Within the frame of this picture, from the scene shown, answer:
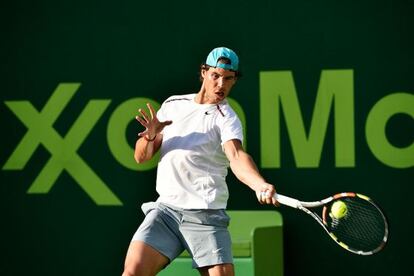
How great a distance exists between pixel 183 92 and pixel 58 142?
2.74ft

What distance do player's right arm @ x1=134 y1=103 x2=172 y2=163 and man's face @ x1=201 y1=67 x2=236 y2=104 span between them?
0.74 ft

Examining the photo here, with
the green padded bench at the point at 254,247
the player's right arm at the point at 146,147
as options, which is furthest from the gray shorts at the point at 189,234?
the green padded bench at the point at 254,247

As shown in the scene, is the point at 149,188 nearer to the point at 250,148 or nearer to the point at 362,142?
the point at 250,148

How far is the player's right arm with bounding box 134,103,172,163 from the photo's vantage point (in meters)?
4.02

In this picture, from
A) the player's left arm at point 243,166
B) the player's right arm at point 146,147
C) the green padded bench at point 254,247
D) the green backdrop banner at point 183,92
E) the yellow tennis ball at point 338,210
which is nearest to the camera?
the player's left arm at point 243,166

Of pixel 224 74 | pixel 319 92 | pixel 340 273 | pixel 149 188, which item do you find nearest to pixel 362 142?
pixel 319 92

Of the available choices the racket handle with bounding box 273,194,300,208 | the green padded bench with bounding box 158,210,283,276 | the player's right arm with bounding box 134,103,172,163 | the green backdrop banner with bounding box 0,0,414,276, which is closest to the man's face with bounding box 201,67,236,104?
the player's right arm with bounding box 134,103,172,163

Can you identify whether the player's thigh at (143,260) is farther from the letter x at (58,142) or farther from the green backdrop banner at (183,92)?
the letter x at (58,142)

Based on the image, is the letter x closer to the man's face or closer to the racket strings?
the man's face

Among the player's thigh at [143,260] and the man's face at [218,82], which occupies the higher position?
the man's face at [218,82]

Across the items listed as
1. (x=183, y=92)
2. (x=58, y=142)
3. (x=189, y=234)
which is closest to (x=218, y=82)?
(x=189, y=234)

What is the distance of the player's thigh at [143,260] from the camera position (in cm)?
385

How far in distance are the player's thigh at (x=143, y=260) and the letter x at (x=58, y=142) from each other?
2.02 m

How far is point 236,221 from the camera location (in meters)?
5.71
